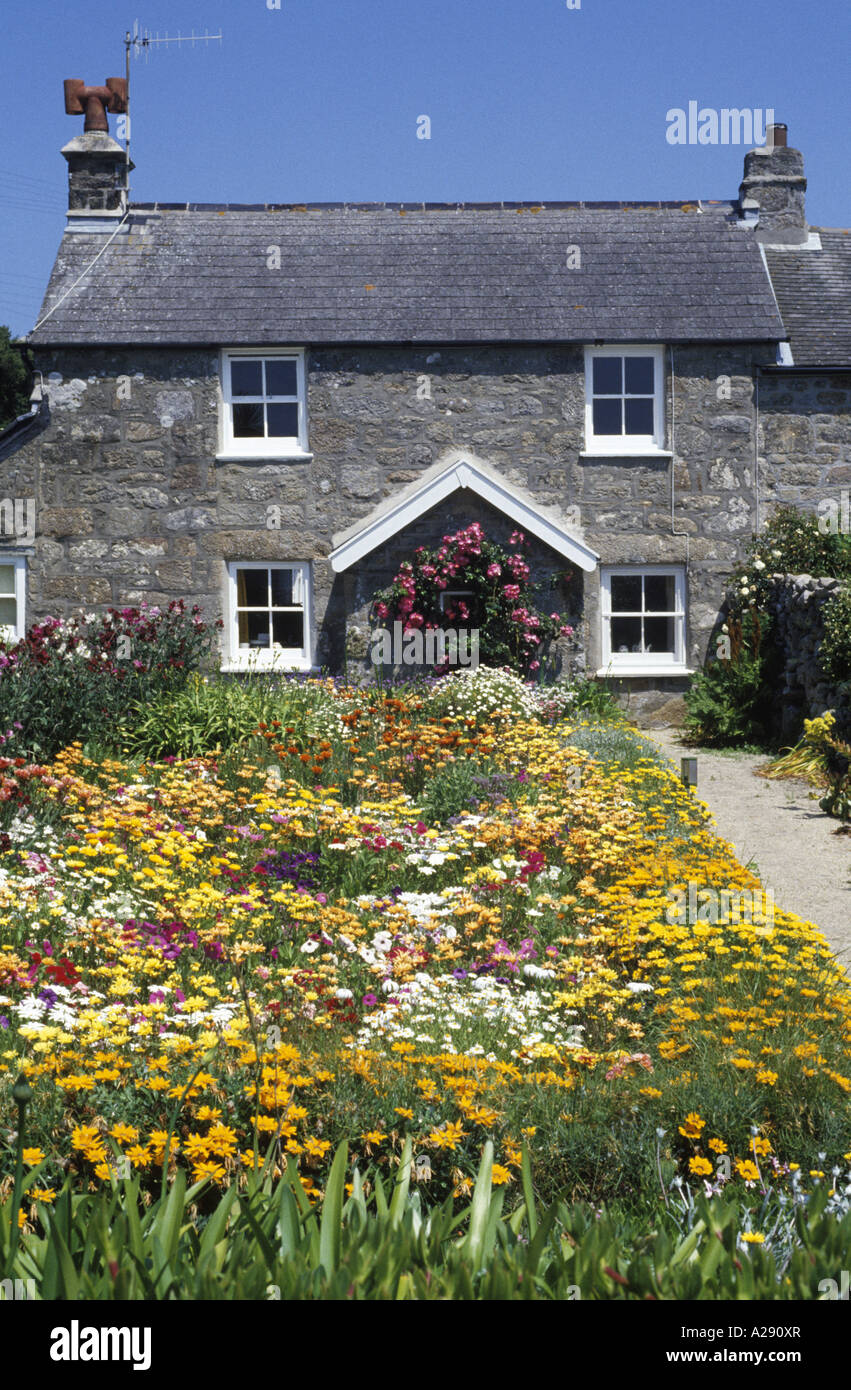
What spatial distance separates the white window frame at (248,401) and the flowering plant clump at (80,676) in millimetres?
3622

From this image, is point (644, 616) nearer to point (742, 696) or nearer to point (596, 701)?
point (596, 701)

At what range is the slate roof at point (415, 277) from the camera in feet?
47.1

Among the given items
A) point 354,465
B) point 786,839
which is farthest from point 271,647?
point 786,839

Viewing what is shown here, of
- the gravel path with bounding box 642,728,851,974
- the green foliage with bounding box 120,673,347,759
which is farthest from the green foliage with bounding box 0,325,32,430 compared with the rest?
the gravel path with bounding box 642,728,851,974

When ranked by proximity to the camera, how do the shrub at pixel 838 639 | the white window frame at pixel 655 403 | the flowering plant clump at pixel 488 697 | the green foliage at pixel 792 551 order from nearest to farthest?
the shrub at pixel 838 639
the flowering plant clump at pixel 488 697
the green foliage at pixel 792 551
the white window frame at pixel 655 403

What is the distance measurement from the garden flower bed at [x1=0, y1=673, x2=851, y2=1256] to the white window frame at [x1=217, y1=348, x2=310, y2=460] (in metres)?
7.03

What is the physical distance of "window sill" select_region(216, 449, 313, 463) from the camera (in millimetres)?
14359

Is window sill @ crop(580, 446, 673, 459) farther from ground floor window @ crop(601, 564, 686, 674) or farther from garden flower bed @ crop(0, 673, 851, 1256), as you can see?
garden flower bed @ crop(0, 673, 851, 1256)

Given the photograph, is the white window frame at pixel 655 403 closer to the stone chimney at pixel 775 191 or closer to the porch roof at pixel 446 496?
the porch roof at pixel 446 496

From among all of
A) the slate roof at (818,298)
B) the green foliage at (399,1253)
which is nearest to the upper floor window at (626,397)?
the slate roof at (818,298)

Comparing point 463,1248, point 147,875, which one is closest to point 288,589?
point 147,875

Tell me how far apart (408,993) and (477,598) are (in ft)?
30.5

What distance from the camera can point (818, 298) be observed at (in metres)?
15.5
